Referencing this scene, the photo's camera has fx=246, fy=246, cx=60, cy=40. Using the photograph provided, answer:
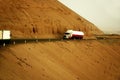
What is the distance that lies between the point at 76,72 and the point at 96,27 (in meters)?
38.8

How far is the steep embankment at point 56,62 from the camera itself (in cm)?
Result: 2019

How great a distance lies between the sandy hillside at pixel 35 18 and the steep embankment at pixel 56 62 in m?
4.41

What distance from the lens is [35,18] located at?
35.8 meters

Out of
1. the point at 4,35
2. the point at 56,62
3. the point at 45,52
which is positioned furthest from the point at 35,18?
the point at 4,35

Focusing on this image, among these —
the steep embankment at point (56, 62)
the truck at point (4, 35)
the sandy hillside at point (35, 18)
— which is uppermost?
the sandy hillside at point (35, 18)

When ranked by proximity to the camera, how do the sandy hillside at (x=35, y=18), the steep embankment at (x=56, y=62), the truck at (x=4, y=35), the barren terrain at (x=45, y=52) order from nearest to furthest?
the steep embankment at (x=56, y=62) < the barren terrain at (x=45, y=52) < the truck at (x=4, y=35) < the sandy hillside at (x=35, y=18)

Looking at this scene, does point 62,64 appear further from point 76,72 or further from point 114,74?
point 114,74

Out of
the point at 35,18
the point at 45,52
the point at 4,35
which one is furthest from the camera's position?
the point at 35,18

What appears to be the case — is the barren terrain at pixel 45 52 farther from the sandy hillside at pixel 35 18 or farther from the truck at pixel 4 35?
the truck at pixel 4 35

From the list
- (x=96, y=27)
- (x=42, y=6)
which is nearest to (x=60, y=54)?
(x=42, y=6)

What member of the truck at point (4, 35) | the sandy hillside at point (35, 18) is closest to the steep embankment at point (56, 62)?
the truck at point (4, 35)

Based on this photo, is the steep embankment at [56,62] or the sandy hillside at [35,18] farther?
the sandy hillside at [35,18]

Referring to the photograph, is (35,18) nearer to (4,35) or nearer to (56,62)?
(56,62)

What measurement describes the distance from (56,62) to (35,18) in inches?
489
